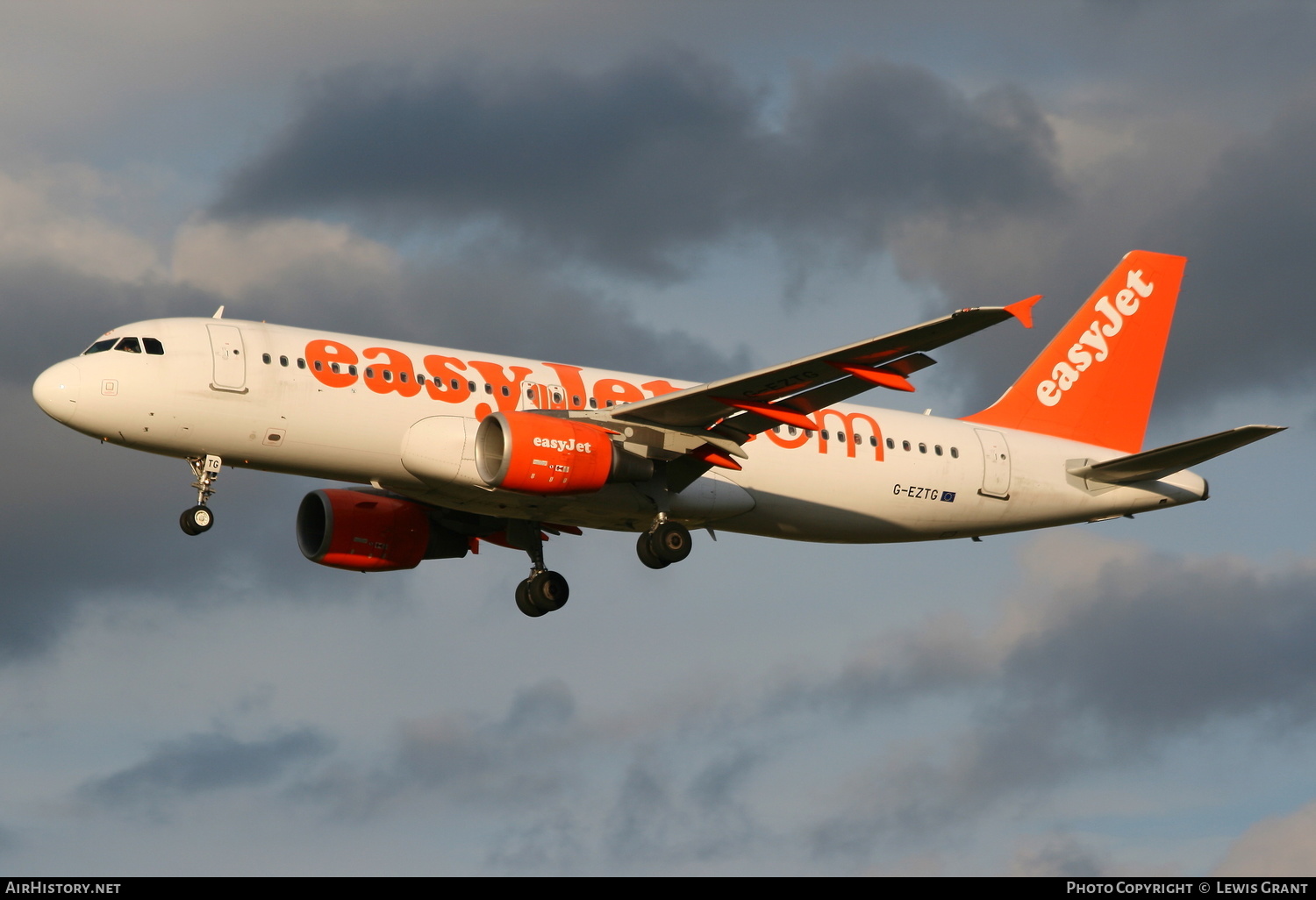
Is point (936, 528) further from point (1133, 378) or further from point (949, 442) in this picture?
point (1133, 378)

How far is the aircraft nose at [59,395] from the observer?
117ft

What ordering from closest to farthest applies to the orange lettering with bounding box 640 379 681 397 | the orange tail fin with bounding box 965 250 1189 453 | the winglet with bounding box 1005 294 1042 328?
Answer: the winglet with bounding box 1005 294 1042 328 < the orange lettering with bounding box 640 379 681 397 < the orange tail fin with bounding box 965 250 1189 453

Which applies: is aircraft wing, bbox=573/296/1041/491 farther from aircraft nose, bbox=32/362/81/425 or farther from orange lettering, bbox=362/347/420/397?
aircraft nose, bbox=32/362/81/425

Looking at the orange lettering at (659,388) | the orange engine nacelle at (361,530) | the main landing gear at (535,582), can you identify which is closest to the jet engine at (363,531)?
the orange engine nacelle at (361,530)

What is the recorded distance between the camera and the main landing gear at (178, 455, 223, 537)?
36.3 metres

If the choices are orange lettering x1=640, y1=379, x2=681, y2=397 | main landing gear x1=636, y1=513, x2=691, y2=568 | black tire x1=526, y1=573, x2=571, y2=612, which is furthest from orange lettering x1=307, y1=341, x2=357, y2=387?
black tire x1=526, y1=573, x2=571, y2=612

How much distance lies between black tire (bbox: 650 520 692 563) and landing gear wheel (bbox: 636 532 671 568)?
0.08 m

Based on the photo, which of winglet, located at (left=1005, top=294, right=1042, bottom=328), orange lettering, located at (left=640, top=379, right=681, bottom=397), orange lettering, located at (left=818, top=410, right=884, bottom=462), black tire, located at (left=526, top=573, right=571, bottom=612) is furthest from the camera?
→ black tire, located at (left=526, top=573, right=571, bottom=612)

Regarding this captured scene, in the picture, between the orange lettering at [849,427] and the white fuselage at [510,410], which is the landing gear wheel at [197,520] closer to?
the white fuselage at [510,410]

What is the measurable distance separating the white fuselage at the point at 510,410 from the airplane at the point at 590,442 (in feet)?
0.17

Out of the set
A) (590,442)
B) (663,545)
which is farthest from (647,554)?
(590,442)

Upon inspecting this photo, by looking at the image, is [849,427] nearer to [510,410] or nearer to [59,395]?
[510,410]

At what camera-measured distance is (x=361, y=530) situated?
43.1 m

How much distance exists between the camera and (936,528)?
4353 centimetres
